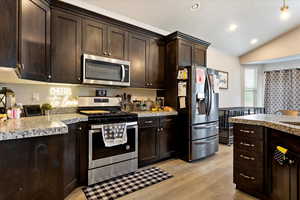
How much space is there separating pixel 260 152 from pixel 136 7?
3.04 m

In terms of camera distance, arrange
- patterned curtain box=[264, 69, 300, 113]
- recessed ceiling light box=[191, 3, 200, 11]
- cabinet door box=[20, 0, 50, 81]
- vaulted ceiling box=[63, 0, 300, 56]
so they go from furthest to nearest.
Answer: patterned curtain box=[264, 69, 300, 113] < recessed ceiling light box=[191, 3, 200, 11] < vaulted ceiling box=[63, 0, 300, 56] < cabinet door box=[20, 0, 50, 81]

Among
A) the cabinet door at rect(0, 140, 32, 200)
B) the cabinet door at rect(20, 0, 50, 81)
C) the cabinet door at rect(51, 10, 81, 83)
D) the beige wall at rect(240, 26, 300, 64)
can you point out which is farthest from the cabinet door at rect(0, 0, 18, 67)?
the beige wall at rect(240, 26, 300, 64)

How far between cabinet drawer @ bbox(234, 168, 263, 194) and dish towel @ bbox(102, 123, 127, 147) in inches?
66.7

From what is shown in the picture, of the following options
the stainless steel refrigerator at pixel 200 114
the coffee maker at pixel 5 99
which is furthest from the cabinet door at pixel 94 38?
the stainless steel refrigerator at pixel 200 114

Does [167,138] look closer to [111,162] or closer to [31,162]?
[111,162]

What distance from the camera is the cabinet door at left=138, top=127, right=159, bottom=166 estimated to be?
8.94 ft

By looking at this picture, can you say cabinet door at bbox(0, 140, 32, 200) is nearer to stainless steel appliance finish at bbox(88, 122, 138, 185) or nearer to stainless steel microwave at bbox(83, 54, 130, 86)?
stainless steel appliance finish at bbox(88, 122, 138, 185)

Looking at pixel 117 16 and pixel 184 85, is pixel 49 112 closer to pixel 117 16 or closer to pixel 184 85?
pixel 117 16

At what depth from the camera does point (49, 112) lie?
7.69 feet

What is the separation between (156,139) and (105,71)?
156 centimetres

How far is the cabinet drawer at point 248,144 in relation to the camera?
1899mm

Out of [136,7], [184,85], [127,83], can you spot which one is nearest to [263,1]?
[184,85]

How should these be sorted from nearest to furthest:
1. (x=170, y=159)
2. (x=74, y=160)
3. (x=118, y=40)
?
(x=74, y=160) < (x=118, y=40) < (x=170, y=159)

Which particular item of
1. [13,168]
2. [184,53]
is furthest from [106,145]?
[184,53]
